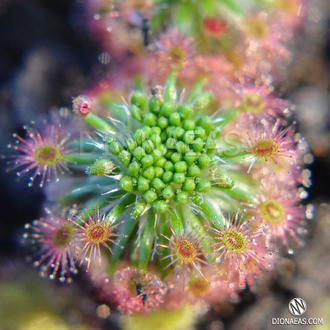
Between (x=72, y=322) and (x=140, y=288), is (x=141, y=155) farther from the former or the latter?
(x=72, y=322)

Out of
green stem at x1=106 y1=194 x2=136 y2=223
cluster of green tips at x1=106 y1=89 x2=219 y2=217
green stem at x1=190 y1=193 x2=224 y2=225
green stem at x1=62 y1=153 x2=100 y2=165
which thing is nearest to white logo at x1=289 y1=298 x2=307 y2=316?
green stem at x1=190 y1=193 x2=224 y2=225

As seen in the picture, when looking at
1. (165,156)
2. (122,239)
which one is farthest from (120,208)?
(165,156)

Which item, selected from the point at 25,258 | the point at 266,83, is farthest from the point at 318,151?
the point at 25,258

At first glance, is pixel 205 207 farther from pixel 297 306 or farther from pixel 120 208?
pixel 297 306

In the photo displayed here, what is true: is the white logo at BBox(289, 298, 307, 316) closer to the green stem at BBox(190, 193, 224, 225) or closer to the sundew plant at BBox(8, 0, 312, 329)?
the sundew plant at BBox(8, 0, 312, 329)

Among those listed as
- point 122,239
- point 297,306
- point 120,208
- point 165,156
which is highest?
point 165,156

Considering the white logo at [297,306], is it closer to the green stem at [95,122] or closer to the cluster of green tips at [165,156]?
the cluster of green tips at [165,156]
